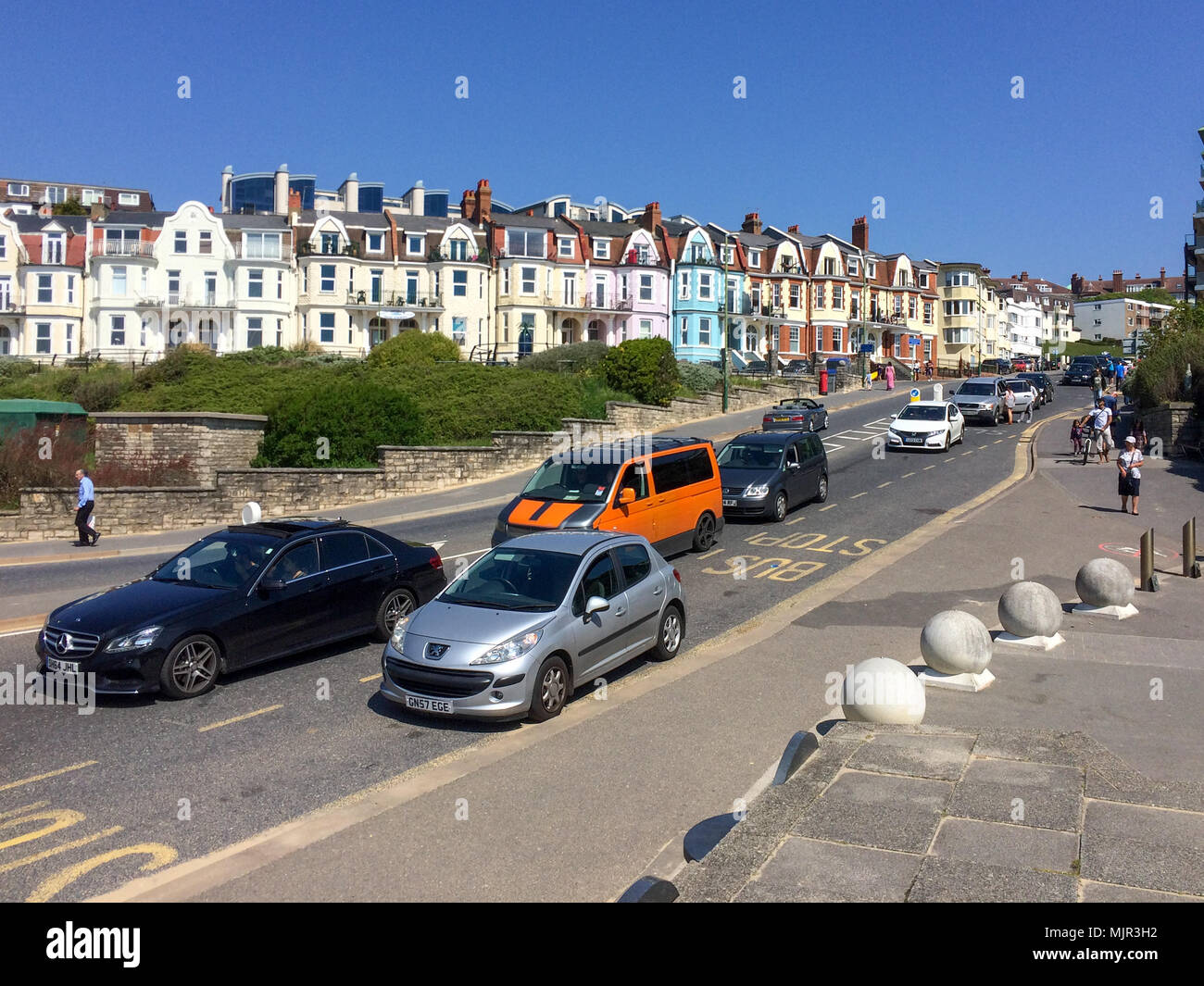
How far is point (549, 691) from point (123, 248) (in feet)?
191

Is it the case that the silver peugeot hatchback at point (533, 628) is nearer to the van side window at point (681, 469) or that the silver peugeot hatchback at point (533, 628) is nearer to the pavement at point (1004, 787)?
the pavement at point (1004, 787)

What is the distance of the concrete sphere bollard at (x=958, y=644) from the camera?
998 cm

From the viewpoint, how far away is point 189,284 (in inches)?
2327

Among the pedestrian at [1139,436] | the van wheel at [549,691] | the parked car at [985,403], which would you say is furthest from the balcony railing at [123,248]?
the van wheel at [549,691]

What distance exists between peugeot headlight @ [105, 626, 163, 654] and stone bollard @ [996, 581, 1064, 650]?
9.31 m

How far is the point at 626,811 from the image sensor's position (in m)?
7.30

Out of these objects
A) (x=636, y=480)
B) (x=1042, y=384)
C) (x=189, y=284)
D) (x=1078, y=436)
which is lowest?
(x=636, y=480)

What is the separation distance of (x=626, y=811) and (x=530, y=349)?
56.8 meters

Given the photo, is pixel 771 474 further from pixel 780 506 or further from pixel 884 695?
pixel 884 695

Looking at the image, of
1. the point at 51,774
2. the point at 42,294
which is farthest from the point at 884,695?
the point at 42,294

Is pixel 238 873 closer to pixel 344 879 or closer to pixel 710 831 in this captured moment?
pixel 344 879

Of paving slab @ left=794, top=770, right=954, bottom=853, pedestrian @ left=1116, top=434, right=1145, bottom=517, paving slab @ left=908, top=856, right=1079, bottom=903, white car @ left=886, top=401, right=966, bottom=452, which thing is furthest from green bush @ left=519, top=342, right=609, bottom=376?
paving slab @ left=908, top=856, right=1079, bottom=903

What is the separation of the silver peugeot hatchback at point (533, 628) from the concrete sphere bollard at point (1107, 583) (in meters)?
5.64
